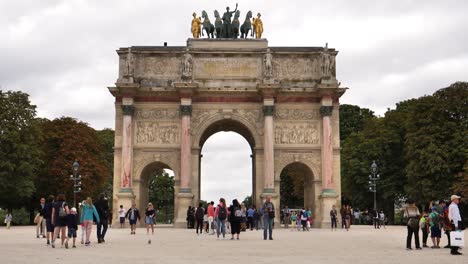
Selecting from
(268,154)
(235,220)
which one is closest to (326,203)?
(268,154)

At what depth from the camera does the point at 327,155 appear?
1750 inches

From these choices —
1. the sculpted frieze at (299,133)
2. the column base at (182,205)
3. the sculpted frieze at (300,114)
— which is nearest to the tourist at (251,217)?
the column base at (182,205)

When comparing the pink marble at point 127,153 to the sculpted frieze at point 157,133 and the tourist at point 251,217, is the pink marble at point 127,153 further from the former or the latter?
the tourist at point 251,217

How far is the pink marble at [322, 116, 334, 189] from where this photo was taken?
44.2 metres

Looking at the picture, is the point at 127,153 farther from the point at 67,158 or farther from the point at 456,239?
the point at 456,239

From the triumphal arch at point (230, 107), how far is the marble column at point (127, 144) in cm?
7

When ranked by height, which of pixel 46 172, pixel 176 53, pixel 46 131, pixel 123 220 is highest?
pixel 176 53

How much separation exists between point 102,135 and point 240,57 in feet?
113

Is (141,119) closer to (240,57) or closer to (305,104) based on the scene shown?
(240,57)

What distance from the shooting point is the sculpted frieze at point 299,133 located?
45281 mm

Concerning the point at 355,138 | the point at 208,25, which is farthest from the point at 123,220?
the point at 355,138

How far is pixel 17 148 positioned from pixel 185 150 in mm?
14405

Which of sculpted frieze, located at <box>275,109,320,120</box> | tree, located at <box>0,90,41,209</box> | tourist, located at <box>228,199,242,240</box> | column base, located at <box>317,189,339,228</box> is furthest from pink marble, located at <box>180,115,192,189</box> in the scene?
tourist, located at <box>228,199,242,240</box>

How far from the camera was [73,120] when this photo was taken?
202ft
